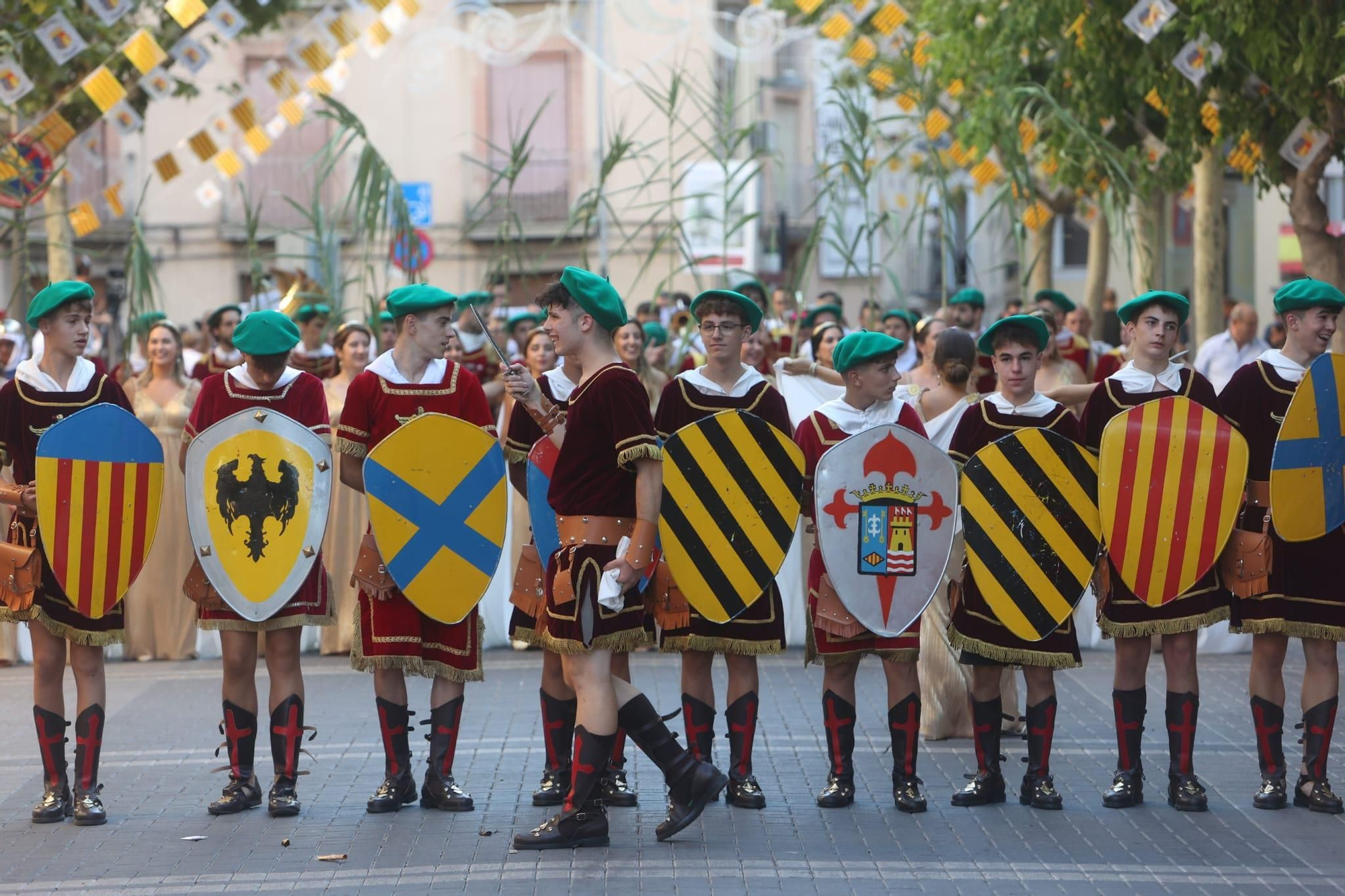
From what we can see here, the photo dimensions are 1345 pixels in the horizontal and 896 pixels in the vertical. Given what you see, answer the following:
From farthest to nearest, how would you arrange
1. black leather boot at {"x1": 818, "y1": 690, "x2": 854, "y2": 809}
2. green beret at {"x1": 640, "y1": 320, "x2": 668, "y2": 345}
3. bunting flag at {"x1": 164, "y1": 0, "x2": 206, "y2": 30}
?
bunting flag at {"x1": 164, "y1": 0, "x2": 206, "y2": 30} < green beret at {"x1": 640, "y1": 320, "x2": 668, "y2": 345} < black leather boot at {"x1": 818, "y1": 690, "x2": 854, "y2": 809}

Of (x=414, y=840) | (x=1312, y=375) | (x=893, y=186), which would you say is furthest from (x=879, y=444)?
(x=893, y=186)

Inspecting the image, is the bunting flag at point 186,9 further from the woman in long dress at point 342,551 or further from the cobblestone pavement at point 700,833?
the cobblestone pavement at point 700,833

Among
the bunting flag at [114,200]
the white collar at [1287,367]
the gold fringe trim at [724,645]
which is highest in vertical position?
the bunting flag at [114,200]

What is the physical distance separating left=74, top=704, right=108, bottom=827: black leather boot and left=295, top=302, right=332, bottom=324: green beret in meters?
4.43

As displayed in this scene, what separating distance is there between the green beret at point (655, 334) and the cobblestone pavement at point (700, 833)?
11.5 feet

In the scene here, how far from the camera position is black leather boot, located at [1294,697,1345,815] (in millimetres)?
6301

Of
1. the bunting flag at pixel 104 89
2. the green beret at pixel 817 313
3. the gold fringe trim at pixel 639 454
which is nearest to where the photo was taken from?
the gold fringe trim at pixel 639 454

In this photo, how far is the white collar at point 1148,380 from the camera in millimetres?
6332

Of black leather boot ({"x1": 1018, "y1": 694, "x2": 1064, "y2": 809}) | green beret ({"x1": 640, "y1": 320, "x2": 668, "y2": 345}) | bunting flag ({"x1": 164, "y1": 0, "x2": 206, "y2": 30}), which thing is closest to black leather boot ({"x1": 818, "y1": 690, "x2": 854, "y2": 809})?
black leather boot ({"x1": 1018, "y1": 694, "x2": 1064, "y2": 809})

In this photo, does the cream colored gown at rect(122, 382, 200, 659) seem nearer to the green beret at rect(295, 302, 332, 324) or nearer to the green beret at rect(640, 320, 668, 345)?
the green beret at rect(295, 302, 332, 324)

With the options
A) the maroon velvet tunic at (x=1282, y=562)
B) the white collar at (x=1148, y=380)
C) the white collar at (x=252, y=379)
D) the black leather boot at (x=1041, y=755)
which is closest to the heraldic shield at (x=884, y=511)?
the black leather boot at (x=1041, y=755)

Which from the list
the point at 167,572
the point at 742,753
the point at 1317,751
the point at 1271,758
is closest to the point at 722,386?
the point at 742,753

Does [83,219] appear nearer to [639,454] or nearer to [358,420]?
[358,420]

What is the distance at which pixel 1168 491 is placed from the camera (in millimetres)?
6234
